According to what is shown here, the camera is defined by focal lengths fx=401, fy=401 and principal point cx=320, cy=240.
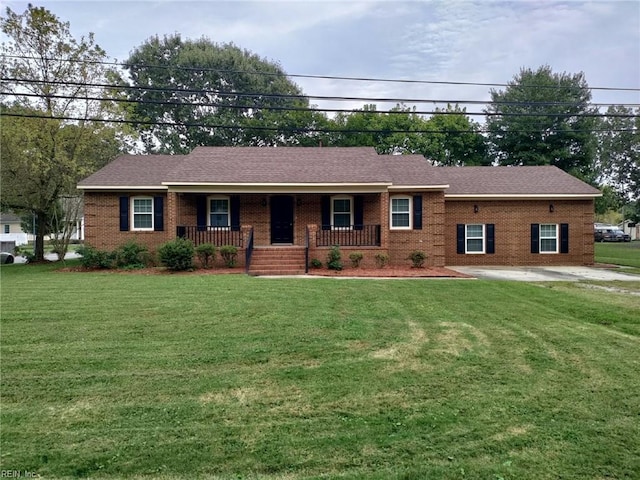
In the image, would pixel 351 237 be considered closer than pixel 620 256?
Yes

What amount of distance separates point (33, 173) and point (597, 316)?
2055 cm

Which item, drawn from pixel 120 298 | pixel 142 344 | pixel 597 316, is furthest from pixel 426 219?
pixel 142 344

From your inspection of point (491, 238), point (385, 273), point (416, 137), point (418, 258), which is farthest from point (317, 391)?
point (416, 137)

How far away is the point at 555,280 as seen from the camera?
1278 centimetres

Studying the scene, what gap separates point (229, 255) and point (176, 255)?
1.97m

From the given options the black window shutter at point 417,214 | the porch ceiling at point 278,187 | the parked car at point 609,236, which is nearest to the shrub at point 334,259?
the porch ceiling at point 278,187

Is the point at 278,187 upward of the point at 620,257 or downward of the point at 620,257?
upward

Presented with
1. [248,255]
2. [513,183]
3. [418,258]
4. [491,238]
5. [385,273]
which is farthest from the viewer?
[513,183]

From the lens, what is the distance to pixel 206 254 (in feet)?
48.8

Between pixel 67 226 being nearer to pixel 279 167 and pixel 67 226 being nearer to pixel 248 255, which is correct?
pixel 248 255

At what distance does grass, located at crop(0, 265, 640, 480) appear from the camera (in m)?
2.96

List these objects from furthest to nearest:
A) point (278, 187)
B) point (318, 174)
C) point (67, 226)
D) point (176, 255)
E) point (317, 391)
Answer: point (67, 226)
point (318, 174)
point (278, 187)
point (176, 255)
point (317, 391)

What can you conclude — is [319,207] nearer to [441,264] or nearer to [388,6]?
[441,264]

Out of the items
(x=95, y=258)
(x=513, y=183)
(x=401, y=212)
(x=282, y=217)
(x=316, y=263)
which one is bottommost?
(x=316, y=263)
